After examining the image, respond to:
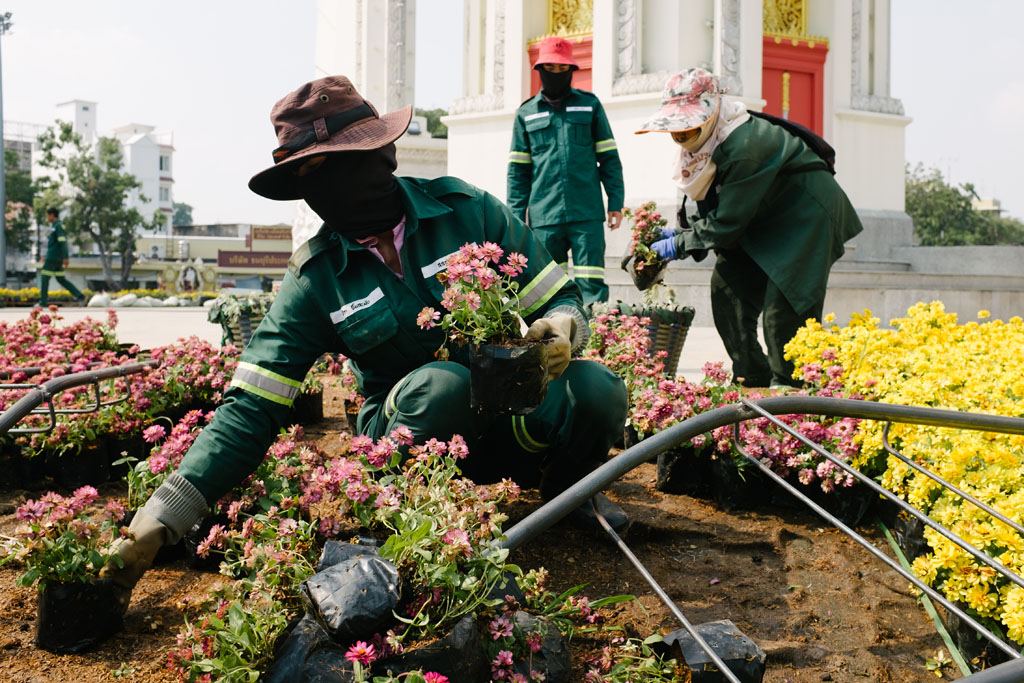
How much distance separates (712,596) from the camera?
2.61 metres

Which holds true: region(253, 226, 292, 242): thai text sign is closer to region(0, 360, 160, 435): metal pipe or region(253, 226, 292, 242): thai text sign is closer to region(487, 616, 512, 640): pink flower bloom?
region(0, 360, 160, 435): metal pipe

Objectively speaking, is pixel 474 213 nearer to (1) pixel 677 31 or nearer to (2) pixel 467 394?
(2) pixel 467 394

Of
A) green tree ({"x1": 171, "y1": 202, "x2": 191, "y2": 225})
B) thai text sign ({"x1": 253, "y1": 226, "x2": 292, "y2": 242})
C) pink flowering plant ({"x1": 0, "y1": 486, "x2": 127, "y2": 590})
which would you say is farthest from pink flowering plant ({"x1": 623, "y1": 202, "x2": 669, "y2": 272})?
green tree ({"x1": 171, "y1": 202, "x2": 191, "y2": 225})

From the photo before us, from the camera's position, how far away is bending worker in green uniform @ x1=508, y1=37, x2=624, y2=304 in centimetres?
637

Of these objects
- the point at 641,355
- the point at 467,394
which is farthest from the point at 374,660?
the point at 641,355

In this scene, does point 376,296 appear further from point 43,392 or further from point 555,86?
point 555,86

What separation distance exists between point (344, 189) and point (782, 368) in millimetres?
3187

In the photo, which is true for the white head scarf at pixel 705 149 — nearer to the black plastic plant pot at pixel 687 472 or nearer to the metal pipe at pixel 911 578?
the black plastic plant pot at pixel 687 472

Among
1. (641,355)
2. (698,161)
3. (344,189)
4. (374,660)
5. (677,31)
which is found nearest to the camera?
(374,660)

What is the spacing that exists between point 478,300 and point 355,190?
61cm

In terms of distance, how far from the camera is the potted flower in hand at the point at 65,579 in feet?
7.41

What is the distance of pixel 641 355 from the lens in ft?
13.9

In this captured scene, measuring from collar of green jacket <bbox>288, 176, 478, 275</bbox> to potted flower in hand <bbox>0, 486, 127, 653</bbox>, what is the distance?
915mm

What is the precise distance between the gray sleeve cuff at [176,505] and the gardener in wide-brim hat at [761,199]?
9.96ft
